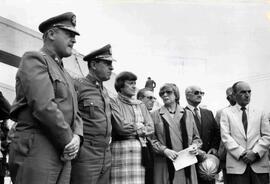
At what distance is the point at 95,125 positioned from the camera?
358 centimetres

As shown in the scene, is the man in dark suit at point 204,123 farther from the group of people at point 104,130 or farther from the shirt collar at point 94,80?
the shirt collar at point 94,80

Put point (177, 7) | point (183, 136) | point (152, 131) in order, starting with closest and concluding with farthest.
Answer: point (152, 131) < point (183, 136) < point (177, 7)

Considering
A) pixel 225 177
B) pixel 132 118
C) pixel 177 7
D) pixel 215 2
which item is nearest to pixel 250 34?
pixel 215 2

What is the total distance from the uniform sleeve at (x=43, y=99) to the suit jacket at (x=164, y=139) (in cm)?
200

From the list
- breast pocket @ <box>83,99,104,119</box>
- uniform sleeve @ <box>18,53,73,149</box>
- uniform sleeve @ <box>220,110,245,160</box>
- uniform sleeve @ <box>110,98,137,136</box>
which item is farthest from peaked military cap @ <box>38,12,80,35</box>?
uniform sleeve @ <box>220,110,245,160</box>

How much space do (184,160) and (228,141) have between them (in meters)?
0.56

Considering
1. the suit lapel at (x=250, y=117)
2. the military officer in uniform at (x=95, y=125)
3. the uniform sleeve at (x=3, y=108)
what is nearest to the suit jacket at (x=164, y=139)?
the suit lapel at (x=250, y=117)

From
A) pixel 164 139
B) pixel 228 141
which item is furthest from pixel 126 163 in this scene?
pixel 228 141

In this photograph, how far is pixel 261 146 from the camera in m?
4.27

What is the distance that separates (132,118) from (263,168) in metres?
1.56

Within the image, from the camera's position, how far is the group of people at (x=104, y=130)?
8.03ft

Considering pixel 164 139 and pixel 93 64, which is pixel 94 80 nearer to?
pixel 93 64

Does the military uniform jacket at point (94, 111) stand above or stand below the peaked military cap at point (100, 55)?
below

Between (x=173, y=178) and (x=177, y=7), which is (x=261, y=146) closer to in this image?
(x=173, y=178)
